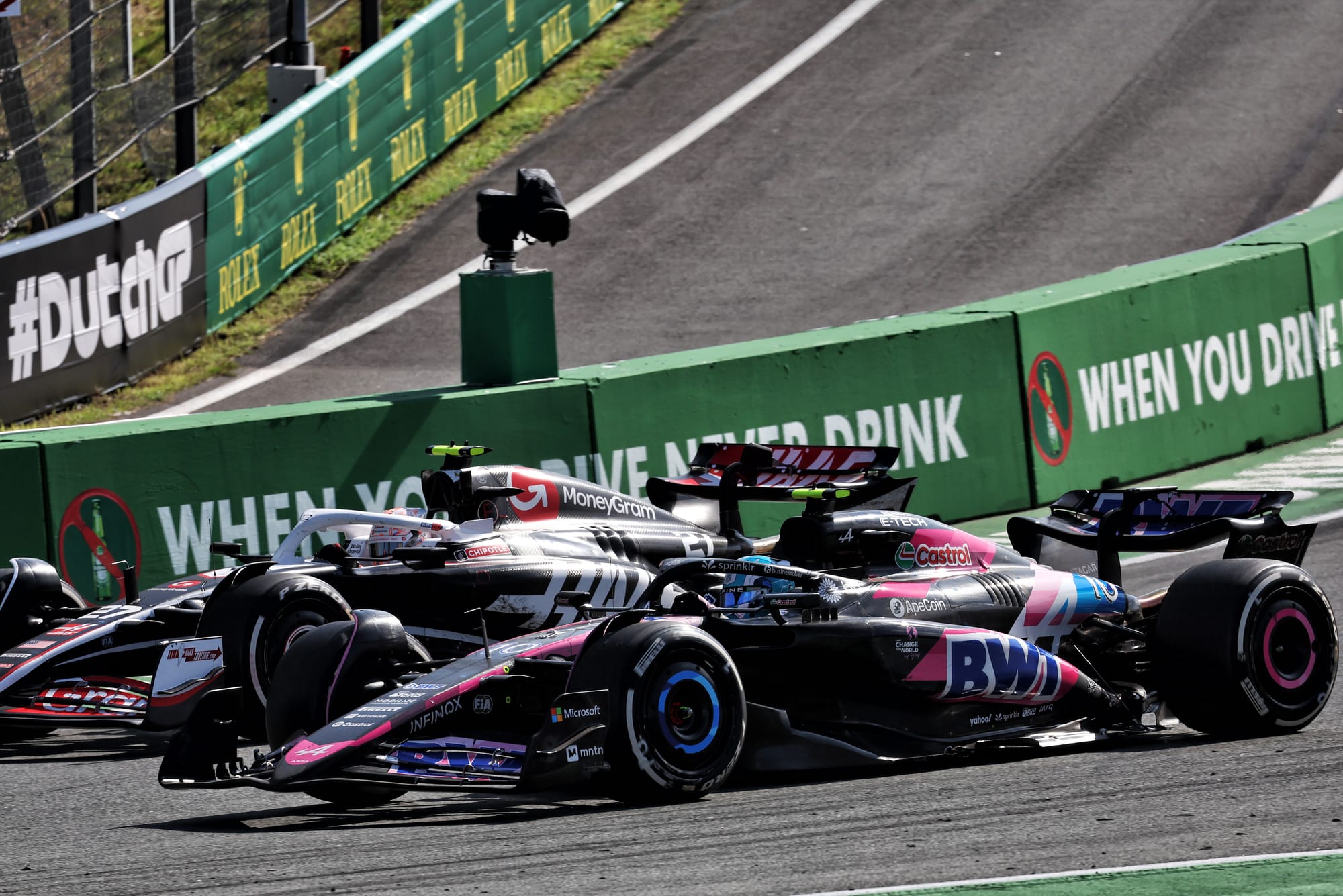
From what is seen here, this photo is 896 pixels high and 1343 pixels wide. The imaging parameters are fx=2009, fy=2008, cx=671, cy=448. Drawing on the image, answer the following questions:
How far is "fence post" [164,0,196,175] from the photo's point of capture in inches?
803

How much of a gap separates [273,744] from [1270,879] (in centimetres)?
386

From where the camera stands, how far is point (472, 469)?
10.5 m

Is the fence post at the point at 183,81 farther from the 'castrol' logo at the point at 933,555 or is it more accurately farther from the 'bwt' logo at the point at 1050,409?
the 'castrol' logo at the point at 933,555

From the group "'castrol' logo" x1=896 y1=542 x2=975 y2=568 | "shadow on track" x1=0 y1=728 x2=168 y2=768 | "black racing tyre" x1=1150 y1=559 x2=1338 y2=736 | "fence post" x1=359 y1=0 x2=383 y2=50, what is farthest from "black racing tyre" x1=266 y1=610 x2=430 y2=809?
"fence post" x1=359 y1=0 x2=383 y2=50

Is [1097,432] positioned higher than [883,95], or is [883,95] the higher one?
[883,95]

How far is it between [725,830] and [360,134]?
662 inches

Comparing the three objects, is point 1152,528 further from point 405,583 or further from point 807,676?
point 405,583

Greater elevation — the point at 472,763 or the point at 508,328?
the point at 508,328

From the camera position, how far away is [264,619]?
29.9 feet

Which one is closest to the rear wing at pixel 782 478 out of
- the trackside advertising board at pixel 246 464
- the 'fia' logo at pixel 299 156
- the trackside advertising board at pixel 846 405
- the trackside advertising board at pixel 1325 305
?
→ the trackside advertising board at pixel 246 464

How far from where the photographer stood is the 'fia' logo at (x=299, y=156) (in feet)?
69.6

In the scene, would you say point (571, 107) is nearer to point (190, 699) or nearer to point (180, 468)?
point (180, 468)

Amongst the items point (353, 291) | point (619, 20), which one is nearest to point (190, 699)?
point (353, 291)

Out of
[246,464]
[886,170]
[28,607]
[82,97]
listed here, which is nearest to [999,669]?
[28,607]
